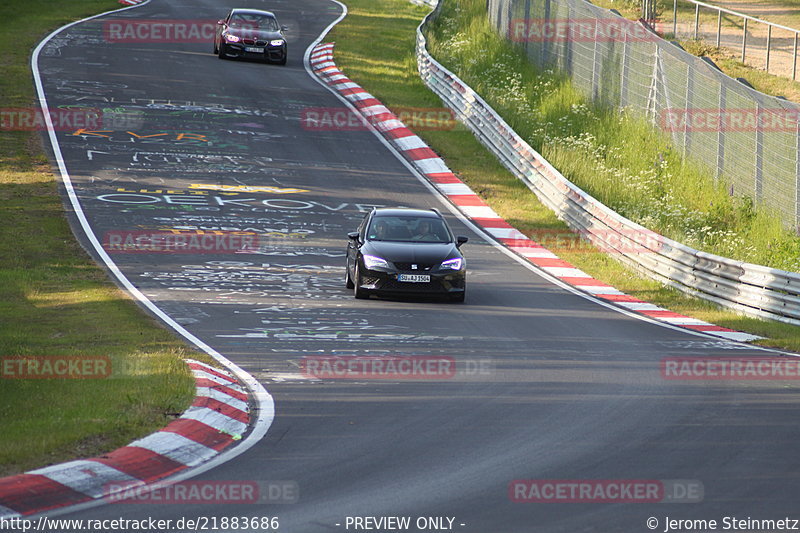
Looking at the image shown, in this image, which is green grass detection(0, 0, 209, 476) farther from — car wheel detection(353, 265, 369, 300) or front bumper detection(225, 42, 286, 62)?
front bumper detection(225, 42, 286, 62)

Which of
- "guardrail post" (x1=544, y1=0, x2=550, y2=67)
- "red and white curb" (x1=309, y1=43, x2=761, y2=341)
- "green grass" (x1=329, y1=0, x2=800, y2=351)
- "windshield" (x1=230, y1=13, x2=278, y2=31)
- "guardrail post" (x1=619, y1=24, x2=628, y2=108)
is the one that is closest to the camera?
"red and white curb" (x1=309, y1=43, x2=761, y2=341)

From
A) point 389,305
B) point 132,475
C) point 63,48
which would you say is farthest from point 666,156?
point 63,48

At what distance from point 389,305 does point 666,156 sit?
1110cm

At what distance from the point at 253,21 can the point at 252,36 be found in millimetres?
623

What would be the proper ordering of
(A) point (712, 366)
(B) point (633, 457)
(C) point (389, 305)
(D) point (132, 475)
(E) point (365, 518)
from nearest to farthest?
(E) point (365, 518), (D) point (132, 475), (B) point (633, 457), (A) point (712, 366), (C) point (389, 305)

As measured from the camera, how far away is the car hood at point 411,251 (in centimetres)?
1783

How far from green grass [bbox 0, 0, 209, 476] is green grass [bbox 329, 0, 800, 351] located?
8855 mm

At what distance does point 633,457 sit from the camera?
9.28 metres

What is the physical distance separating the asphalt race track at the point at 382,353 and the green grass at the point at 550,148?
5.85 feet

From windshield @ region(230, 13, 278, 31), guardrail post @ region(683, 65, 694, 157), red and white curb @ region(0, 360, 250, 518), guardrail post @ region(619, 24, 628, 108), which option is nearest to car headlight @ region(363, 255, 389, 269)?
red and white curb @ region(0, 360, 250, 518)

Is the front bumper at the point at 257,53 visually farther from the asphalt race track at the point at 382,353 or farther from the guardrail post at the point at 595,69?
the guardrail post at the point at 595,69

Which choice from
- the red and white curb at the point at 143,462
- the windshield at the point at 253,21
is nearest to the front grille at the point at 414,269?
the red and white curb at the point at 143,462

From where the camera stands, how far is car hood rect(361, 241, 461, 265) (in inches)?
702

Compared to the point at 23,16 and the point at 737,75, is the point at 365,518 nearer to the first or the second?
the point at 737,75
